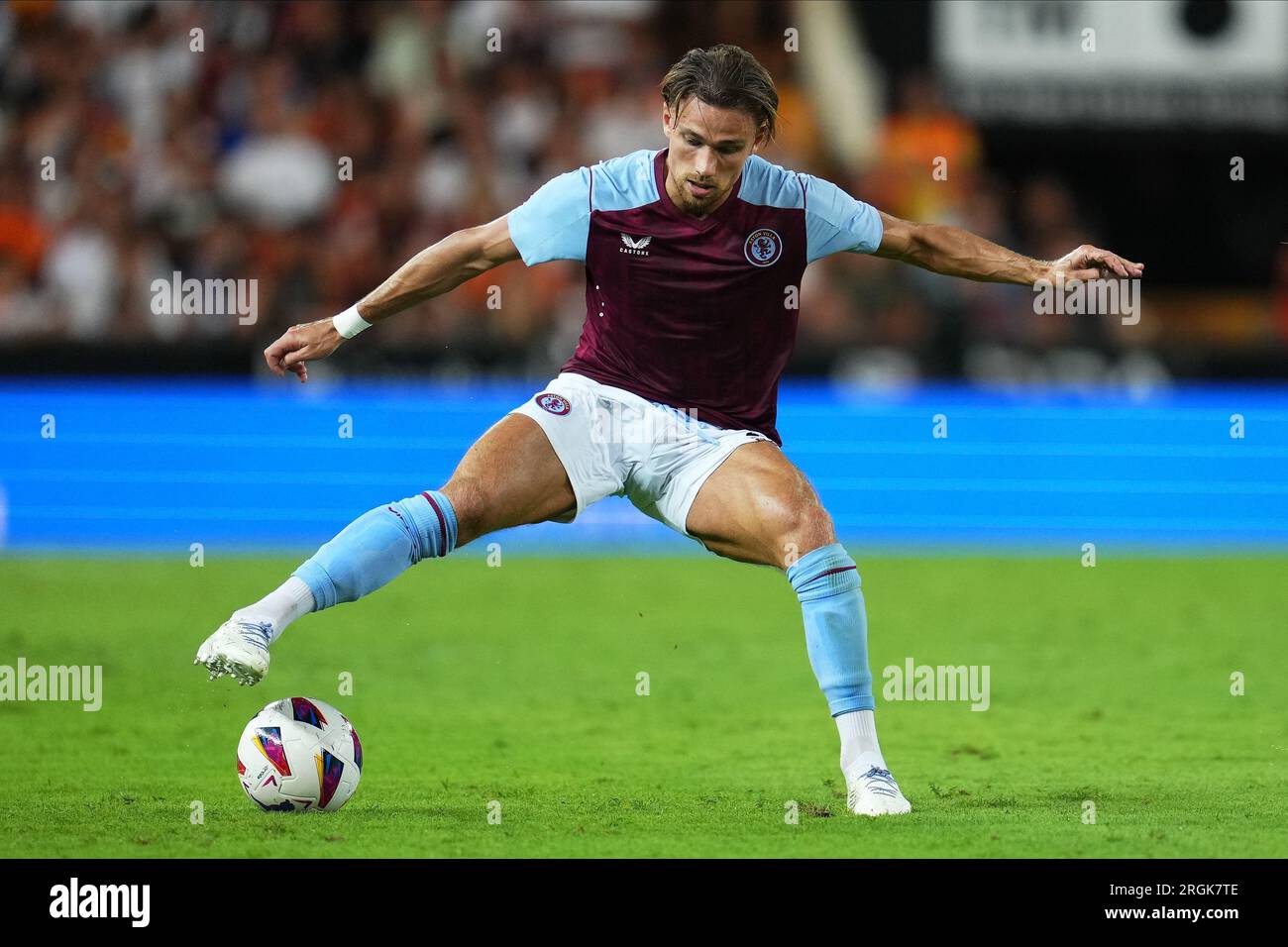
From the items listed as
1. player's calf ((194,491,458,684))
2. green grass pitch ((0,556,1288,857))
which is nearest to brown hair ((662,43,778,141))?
player's calf ((194,491,458,684))

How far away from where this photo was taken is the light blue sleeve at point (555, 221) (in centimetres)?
608

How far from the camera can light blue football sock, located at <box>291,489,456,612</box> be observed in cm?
569

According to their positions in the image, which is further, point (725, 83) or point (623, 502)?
point (623, 502)

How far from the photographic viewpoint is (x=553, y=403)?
6141mm

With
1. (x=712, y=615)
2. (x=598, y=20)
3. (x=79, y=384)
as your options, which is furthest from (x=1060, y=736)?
(x=598, y=20)

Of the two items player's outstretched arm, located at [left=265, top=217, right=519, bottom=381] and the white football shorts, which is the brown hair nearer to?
player's outstretched arm, located at [left=265, top=217, right=519, bottom=381]

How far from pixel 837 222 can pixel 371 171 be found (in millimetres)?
9101

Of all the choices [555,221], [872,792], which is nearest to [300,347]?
[555,221]

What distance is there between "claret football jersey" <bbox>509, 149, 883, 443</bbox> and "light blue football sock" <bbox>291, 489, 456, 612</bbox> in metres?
0.85

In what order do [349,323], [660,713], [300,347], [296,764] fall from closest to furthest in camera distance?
[296,764], [300,347], [349,323], [660,713]

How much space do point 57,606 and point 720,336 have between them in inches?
218

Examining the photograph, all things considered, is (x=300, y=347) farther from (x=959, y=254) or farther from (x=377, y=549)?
(x=959, y=254)

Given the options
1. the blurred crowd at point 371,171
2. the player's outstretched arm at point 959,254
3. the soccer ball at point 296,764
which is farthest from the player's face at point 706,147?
the blurred crowd at point 371,171

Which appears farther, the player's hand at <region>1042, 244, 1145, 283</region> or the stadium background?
the stadium background
